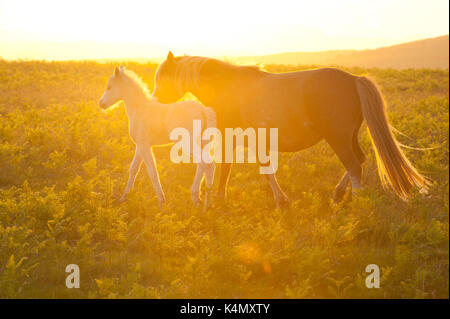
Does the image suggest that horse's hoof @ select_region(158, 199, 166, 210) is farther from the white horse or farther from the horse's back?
the horse's back

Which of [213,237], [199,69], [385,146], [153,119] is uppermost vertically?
[199,69]

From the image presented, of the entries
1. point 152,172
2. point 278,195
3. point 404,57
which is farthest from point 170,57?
point 404,57

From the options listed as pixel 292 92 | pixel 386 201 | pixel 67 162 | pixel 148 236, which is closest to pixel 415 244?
pixel 386 201

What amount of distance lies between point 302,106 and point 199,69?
2.01 meters

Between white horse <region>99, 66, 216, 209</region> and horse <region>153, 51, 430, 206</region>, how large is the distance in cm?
34

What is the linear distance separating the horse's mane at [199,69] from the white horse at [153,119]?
50 centimetres

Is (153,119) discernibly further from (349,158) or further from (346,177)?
(346,177)

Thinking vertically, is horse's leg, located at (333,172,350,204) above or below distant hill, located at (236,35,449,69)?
below

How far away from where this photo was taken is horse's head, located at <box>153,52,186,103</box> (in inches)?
267

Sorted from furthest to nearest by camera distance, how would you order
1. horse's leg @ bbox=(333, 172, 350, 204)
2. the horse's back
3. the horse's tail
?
horse's leg @ bbox=(333, 172, 350, 204) → the horse's back → the horse's tail

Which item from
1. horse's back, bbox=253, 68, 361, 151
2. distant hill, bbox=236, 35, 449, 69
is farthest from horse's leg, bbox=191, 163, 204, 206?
distant hill, bbox=236, 35, 449, 69

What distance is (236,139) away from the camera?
6555 mm

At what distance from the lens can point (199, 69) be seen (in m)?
6.67
